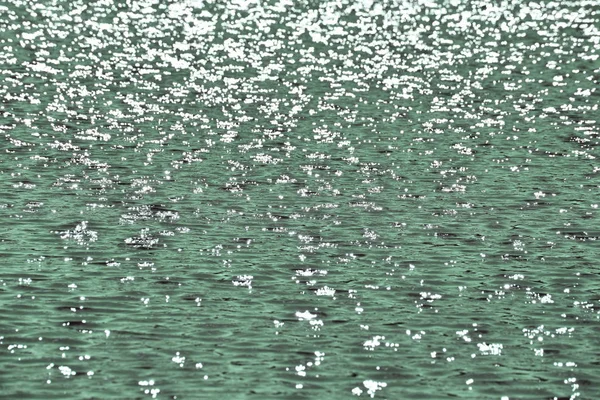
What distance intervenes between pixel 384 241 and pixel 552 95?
44.8m

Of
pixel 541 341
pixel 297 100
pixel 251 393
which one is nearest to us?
pixel 251 393

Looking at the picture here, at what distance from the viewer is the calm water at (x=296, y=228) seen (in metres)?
34.2

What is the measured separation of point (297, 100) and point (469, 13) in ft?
254

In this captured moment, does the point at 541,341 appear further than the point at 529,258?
No

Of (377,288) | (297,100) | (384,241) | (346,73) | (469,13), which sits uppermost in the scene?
(469,13)

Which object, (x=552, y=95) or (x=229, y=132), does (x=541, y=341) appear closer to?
(x=229, y=132)

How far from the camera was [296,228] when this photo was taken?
49.7 m

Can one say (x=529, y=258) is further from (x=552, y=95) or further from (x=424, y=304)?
(x=552, y=95)

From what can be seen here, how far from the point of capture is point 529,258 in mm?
45562

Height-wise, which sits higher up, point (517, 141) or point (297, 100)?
point (297, 100)

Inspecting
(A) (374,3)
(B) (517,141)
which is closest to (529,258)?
(B) (517,141)

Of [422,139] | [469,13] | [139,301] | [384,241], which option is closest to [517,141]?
[422,139]

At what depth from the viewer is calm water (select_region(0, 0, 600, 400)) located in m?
34.2

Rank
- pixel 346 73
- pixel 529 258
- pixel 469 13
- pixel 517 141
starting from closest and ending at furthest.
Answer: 1. pixel 529 258
2. pixel 517 141
3. pixel 346 73
4. pixel 469 13
